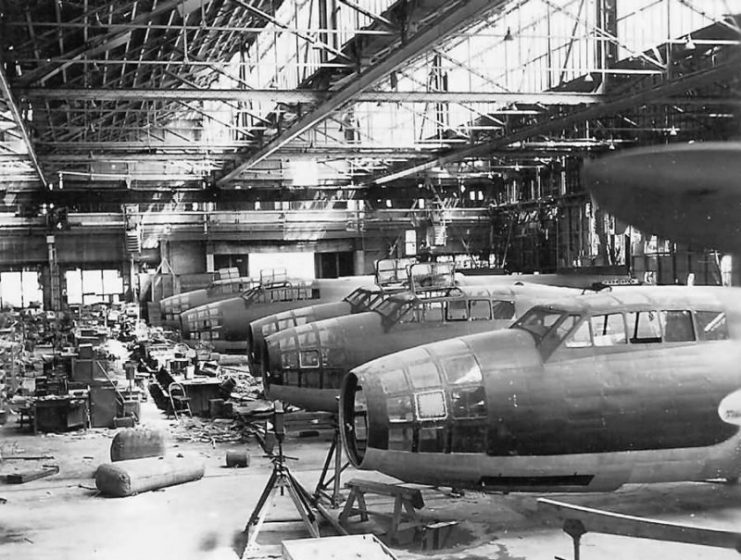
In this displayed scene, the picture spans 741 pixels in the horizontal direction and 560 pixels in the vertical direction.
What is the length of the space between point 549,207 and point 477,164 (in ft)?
16.3

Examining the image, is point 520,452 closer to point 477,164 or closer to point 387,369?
point 387,369

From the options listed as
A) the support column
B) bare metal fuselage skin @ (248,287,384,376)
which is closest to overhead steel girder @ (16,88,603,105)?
bare metal fuselage skin @ (248,287,384,376)

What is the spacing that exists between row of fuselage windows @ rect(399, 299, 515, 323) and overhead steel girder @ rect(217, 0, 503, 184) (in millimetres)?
4679

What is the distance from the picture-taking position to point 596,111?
24.3m

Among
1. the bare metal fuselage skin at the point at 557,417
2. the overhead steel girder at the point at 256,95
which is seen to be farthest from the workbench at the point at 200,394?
the bare metal fuselage skin at the point at 557,417

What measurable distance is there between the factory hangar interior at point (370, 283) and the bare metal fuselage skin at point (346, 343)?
0.18 ft

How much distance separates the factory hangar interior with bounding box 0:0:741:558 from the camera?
9.99m

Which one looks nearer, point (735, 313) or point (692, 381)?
point (735, 313)

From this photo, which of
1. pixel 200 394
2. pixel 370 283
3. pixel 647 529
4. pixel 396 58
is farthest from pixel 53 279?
pixel 647 529

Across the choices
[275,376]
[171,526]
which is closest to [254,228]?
[275,376]

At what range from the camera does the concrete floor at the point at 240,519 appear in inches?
397

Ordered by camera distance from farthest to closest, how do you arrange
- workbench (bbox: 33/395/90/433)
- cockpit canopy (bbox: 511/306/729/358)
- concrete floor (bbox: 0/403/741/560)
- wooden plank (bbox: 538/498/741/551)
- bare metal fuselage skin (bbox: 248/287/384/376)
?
bare metal fuselage skin (bbox: 248/287/384/376)
workbench (bbox: 33/395/90/433)
cockpit canopy (bbox: 511/306/729/358)
concrete floor (bbox: 0/403/741/560)
wooden plank (bbox: 538/498/741/551)

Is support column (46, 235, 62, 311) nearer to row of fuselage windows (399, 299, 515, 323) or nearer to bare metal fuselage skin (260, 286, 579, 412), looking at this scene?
bare metal fuselage skin (260, 286, 579, 412)

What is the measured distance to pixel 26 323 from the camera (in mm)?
41594
